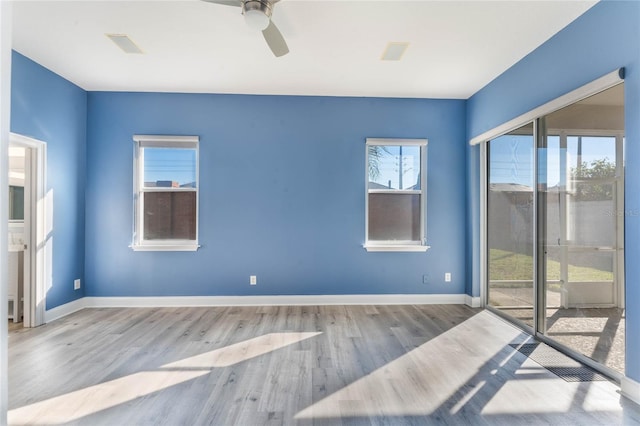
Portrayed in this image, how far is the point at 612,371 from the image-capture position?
233 centimetres

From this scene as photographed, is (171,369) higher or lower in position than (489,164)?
lower

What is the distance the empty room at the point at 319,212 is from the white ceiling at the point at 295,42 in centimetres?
3

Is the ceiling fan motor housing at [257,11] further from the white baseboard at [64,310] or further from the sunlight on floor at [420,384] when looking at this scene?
the white baseboard at [64,310]

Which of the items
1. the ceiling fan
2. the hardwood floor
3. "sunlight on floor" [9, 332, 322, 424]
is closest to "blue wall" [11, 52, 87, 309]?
the hardwood floor

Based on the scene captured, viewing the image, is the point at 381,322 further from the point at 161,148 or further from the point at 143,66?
the point at 143,66

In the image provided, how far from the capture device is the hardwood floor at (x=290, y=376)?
1922mm

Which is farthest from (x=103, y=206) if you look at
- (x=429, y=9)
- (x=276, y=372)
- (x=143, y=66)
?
(x=429, y=9)

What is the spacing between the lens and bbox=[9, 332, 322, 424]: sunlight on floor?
192 cm

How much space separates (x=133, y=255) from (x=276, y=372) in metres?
2.85

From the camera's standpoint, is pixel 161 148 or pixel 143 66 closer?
pixel 143 66

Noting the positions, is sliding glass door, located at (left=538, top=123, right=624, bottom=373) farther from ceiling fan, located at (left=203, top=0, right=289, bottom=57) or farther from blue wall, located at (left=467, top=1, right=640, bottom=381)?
ceiling fan, located at (left=203, top=0, right=289, bottom=57)

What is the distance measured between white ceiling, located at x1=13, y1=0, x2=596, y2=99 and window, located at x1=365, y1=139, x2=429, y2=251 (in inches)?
32.2

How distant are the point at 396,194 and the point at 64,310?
14.8 ft

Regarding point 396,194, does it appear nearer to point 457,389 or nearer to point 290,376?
point 457,389
